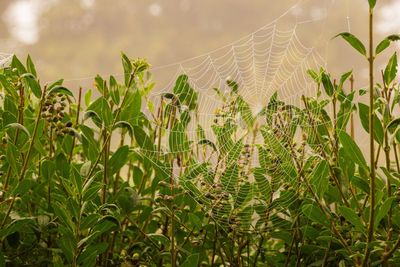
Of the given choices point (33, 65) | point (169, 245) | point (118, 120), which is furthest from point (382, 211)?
point (33, 65)

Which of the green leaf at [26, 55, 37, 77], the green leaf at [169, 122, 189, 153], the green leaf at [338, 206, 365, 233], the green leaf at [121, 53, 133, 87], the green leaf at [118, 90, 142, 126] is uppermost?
the green leaf at [26, 55, 37, 77]

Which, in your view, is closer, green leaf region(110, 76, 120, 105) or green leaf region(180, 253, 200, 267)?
green leaf region(180, 253, 200, 267)

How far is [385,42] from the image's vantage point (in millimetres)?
1202

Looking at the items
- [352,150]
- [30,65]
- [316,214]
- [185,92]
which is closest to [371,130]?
[352,150]

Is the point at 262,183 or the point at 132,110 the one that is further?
the point at 262,183

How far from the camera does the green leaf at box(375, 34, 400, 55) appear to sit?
120cm

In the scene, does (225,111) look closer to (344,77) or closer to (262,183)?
(262,183)

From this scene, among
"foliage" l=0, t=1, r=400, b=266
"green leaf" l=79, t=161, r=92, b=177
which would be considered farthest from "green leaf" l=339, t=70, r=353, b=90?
"green leaf" l=79, t=161, r=92, b=177

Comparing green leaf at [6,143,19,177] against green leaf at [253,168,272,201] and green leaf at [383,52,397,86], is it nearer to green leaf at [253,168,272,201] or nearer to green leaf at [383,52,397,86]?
green leaf at [253,168,272,201]

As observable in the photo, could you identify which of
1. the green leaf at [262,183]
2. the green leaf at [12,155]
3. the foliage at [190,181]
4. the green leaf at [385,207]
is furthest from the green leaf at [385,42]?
the green leaf at [12,155]

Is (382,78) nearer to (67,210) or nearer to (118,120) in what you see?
(118,120)

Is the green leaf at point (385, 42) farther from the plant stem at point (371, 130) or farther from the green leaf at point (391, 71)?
the green leaf at point (391, 71)

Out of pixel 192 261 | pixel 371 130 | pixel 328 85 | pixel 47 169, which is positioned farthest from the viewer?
pixel 328 85

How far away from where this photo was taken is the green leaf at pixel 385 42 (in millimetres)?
1199
